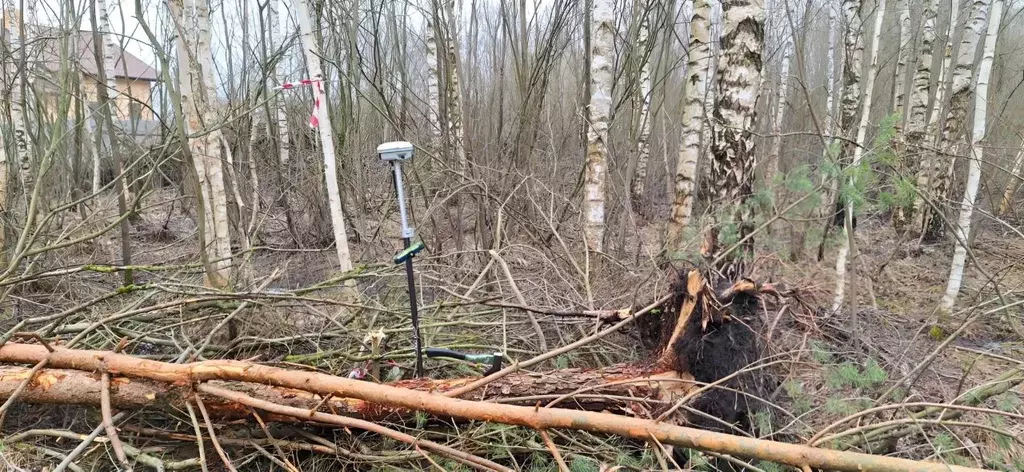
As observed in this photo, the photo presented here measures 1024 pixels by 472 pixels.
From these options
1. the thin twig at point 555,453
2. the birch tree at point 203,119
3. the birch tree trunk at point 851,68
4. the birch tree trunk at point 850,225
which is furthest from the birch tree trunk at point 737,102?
the birch tree trunk at point 851,68

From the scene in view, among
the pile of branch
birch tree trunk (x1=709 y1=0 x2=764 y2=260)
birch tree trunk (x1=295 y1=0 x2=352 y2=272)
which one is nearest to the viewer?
the pile of branch

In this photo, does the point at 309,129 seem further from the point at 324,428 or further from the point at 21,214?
the point at 324,428

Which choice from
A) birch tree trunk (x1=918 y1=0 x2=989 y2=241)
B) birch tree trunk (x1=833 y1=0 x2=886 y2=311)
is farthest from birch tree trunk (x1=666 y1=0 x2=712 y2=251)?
birch tree trunk (x1=918 y1=0 x2=989 y2=241)

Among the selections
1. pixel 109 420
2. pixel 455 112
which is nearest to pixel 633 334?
pixel 109 420

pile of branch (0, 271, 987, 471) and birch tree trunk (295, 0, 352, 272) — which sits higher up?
birch tree trunk (295, 0, 352, 272)

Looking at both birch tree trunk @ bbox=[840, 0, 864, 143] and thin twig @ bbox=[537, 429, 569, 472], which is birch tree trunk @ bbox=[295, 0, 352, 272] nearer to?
thin twig @ bbox=[537, 429, 569, 472]

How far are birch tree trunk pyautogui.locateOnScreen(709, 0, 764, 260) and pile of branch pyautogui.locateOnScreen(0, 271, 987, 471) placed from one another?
109cm

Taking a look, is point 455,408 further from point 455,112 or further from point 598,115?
point 455,112

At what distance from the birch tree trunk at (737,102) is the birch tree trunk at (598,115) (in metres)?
1.00

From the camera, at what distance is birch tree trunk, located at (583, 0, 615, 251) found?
4387mm

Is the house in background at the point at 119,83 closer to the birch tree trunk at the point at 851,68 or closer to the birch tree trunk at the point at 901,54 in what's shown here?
the birch tree trunk at the point at 851,68

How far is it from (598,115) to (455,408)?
116 inches

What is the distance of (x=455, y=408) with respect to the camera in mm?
2381

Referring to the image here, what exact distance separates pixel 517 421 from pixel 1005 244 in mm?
7514
